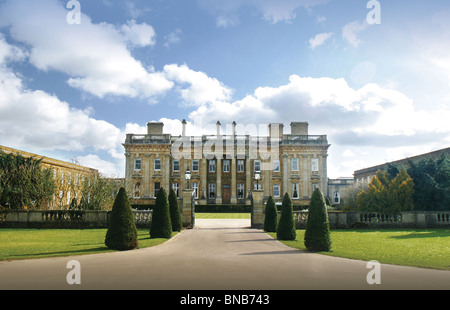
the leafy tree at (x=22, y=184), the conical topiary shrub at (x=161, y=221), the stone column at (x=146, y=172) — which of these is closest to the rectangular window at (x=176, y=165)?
the stone column at (x=146, y=172)

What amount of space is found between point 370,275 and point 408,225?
1648 centimetres

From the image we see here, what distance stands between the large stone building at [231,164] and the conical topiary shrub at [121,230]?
130 ft

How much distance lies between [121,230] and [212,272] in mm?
5496

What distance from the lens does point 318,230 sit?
13.0 metres

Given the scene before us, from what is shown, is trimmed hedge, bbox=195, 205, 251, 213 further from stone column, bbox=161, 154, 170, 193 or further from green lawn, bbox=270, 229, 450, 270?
green lawn, bbox=270, 229, 450, 270

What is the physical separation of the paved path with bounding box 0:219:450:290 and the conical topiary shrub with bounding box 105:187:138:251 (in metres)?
0.74

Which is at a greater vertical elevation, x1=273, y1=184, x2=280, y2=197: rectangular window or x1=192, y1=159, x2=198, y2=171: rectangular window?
x1=192, y1=159, x2=198, y2=171: rectangular window

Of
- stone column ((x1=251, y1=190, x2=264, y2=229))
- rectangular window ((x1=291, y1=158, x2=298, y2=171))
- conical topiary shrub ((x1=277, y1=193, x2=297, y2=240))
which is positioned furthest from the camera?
rectangular window ((x1=291, y1=158, x2=298, y2=171))

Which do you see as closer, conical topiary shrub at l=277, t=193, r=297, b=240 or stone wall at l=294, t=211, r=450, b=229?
conical topiary shrub at l=277, t=193, r=297, b=240

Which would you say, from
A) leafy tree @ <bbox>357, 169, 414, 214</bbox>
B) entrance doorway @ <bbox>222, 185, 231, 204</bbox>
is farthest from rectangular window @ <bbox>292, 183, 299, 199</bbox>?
leafy tree @ <bbox>357, 169, 414, 214</bbox>

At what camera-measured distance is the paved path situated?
7.66 meters

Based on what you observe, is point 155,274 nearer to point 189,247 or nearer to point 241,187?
point 189,247

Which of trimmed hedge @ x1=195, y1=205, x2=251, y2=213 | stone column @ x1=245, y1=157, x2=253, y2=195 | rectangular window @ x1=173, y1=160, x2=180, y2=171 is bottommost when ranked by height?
trimmed hedge @ x1=195, y1=205, x2=251, y2=213
